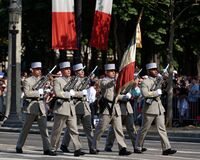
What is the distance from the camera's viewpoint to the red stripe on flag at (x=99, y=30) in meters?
24.7

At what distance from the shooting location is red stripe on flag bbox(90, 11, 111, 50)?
2469 centimetres

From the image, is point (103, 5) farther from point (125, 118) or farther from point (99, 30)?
point (125, 118)

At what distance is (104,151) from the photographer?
16.0 m

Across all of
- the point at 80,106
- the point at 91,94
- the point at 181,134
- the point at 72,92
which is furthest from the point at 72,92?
the point at 91,94

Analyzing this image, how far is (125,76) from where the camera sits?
15961mm

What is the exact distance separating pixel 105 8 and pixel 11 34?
3.92 metres

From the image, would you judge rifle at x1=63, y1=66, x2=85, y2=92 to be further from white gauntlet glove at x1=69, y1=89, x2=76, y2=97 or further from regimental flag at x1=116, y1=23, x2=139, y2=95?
regimental flag at x1=116, y1=23, x2=139, y2=95

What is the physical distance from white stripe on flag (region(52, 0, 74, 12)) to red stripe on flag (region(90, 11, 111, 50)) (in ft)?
3.05

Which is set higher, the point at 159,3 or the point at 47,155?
the point at 159,3

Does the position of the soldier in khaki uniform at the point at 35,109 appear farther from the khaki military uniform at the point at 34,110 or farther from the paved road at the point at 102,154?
the paved road at the point at 102,154

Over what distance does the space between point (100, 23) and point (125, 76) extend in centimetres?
903

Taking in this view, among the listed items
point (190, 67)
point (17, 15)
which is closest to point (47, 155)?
point (17, 15)

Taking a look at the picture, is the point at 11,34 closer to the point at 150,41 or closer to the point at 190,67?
the point at 150,41

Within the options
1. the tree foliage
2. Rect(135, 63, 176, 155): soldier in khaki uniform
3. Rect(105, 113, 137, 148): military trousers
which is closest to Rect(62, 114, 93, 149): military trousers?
Rect(105, 113, 137, 148): military trousers
